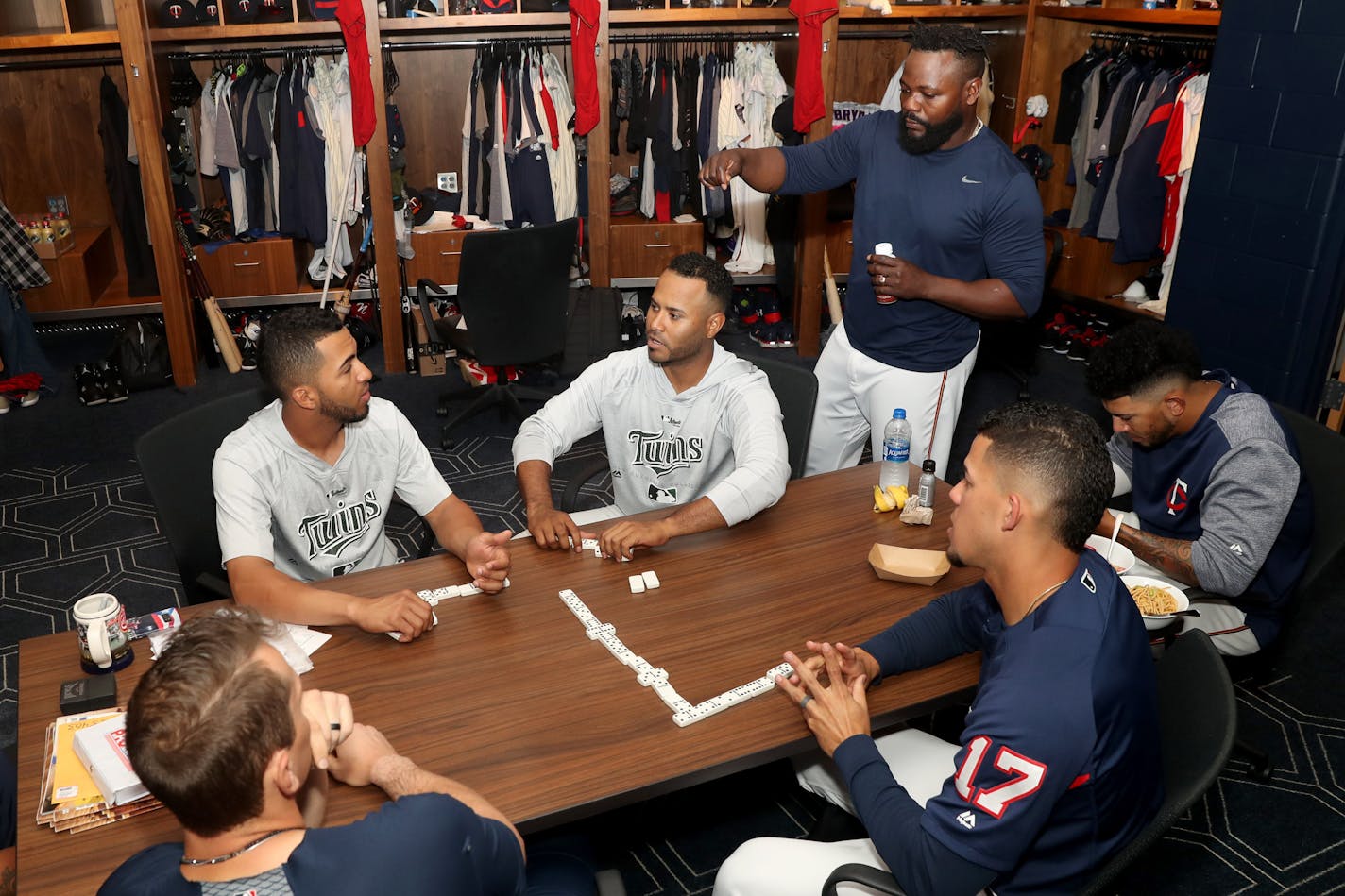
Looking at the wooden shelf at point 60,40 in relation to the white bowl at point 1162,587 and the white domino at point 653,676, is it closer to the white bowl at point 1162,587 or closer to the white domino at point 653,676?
the white domino at point 653,676

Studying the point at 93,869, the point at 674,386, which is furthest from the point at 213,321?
the point at 93,869

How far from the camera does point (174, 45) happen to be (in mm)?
5855

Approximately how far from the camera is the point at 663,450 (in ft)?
10.0

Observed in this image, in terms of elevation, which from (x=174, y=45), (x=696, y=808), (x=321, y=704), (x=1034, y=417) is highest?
(x=174, y=45)

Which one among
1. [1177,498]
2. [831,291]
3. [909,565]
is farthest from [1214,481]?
[831,291]

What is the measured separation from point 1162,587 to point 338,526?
1982 millimetres

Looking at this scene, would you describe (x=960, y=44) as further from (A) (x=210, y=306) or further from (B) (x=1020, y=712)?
(A) (x=210, y=306)

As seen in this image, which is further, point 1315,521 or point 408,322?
point 408,322

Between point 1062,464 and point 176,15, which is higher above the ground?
point 176,15

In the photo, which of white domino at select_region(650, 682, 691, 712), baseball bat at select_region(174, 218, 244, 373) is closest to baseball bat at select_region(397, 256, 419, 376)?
baseball bat at select_region(174, 218, 244, 373)

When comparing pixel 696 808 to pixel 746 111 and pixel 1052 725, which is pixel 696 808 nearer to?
pixel 1052 725

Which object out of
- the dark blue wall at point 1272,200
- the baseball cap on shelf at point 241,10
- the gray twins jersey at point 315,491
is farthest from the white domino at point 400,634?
the baseball cap on shelf at point 241,10

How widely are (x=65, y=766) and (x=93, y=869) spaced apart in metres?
0.26

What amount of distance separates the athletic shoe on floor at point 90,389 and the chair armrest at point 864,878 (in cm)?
517
